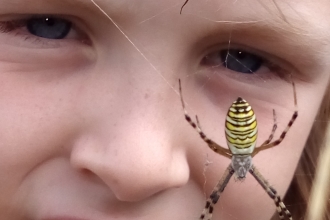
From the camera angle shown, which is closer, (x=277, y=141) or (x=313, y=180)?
(x=277, y=141)

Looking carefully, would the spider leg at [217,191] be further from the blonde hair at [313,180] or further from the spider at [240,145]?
the blonde hair at [313,180]

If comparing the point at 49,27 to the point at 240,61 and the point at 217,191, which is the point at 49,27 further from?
the point at 217,191

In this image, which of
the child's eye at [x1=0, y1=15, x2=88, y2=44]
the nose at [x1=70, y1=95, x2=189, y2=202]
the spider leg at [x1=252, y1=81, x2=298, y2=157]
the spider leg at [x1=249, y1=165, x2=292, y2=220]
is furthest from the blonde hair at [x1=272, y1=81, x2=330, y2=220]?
the child's eye at [x1=0, y1=15, x2=88, y2=44]

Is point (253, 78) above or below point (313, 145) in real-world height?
above

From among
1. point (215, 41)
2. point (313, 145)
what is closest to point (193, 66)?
point (215, 41)

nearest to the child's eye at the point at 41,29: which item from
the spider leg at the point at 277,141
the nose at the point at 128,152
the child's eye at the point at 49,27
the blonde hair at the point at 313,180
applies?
the child's eye at the point at 49,27

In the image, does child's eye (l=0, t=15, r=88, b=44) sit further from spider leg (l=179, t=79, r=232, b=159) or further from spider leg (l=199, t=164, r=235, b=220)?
spider leg (l=199, t=164, r=235, b=220)

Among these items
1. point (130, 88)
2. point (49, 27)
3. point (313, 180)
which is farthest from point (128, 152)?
point (313, 180)

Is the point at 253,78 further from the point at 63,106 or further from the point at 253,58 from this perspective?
the point at 63,106
